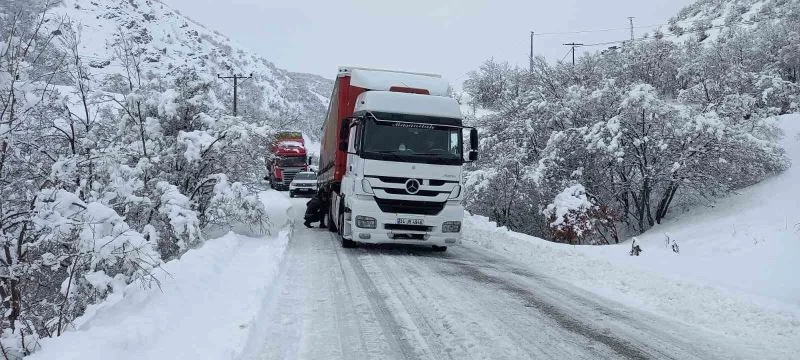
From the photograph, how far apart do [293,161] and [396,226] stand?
2803 cm

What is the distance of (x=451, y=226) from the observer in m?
11.5

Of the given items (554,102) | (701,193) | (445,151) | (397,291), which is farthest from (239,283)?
(554,102)

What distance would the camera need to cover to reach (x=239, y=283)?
7500 mm

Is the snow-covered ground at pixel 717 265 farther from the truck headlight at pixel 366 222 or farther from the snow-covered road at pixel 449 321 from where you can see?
the truck headlight at pixel 366 222

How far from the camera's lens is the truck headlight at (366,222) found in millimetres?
11164

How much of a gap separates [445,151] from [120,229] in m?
6.77

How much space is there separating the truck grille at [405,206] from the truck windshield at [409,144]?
2.79 ft

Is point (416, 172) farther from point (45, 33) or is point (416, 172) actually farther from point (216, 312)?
point (45, 33)

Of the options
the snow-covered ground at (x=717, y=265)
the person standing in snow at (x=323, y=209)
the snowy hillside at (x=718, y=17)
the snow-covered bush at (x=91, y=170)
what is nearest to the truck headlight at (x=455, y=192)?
the snow-covered ground at (x=717, y=265)

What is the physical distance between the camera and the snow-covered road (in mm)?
5223

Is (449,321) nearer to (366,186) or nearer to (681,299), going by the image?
(681,299)

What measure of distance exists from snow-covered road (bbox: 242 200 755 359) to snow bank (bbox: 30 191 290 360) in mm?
257

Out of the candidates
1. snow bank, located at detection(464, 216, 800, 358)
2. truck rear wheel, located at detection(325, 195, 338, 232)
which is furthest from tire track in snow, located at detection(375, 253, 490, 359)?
truck rear wheel, located at detection(325, 195, 338, 232)

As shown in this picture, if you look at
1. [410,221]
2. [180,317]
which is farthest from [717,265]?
[180,317]
